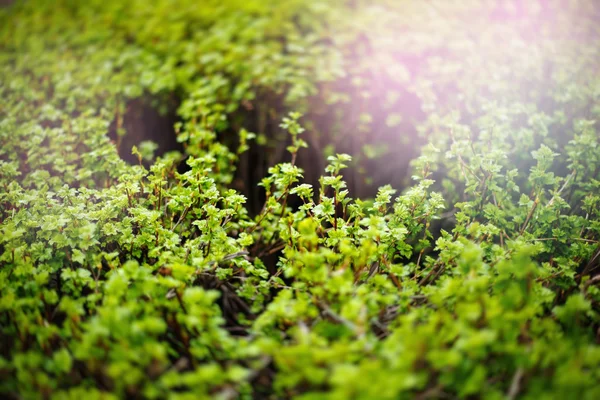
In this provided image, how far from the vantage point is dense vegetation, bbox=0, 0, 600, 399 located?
51.1 inches

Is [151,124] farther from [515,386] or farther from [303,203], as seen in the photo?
[515,386]

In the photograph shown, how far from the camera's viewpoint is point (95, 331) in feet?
4.15

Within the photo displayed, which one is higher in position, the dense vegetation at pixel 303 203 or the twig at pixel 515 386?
the dense vegetation at pixel 303 203

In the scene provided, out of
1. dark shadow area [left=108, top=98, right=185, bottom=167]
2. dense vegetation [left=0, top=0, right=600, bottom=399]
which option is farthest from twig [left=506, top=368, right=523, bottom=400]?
dark shadow area [left=108, top=98, right=185, bottom=167]

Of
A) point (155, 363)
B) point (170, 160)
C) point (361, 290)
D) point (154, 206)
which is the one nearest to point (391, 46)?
point (170, 160)

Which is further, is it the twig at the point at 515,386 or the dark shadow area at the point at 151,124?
the dark shadow area at the point at 151,124

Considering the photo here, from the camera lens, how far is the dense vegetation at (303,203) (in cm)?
130

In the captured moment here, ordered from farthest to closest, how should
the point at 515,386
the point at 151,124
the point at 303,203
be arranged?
1. the point at 151,124
2. the point at 303,203
3. the point at 515,386

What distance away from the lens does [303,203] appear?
3158 millimetres

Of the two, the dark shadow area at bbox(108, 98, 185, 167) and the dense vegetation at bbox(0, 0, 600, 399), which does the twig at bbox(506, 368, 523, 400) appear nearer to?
the dense vegetation at bbox(0, 0, 600, 399)

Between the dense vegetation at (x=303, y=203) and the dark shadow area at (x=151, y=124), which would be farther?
the dark shadow area at (x=151, y=124)

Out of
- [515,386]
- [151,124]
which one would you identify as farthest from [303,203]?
[515,386]

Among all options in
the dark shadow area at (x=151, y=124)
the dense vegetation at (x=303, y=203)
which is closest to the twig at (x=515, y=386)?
the dense vegetation at (x=303, y=203)

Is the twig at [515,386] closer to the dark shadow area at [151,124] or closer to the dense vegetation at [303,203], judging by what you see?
the dense vegetation at [303,203]
